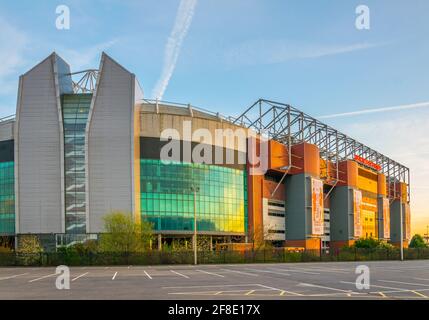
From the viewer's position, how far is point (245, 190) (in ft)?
272

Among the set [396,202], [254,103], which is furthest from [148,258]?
[396,202]

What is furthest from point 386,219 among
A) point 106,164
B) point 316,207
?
point 106,164

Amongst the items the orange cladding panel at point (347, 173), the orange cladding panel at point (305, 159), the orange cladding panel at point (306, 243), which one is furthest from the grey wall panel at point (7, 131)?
the orange cladding panel at point (347, 173)

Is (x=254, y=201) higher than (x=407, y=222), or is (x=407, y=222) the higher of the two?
(x=254, y=201)

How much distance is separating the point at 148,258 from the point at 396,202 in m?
116

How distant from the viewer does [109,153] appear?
67438mm

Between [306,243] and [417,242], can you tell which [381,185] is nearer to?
[417,242]

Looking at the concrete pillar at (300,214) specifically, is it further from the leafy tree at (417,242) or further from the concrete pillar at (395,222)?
the leafy tree at (417,242)

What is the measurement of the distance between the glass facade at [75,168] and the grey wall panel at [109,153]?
1.18 metres

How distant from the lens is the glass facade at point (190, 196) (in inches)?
2739

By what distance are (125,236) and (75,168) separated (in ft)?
72.3

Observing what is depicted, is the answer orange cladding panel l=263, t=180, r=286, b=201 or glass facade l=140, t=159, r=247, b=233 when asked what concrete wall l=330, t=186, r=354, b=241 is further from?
glass facade l=140, t=159, r=247, b=233

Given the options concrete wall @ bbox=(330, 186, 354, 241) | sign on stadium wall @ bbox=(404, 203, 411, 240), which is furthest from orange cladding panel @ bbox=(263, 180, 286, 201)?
sign on stadium wall @ bbox=(404, 203, 411, 240)
